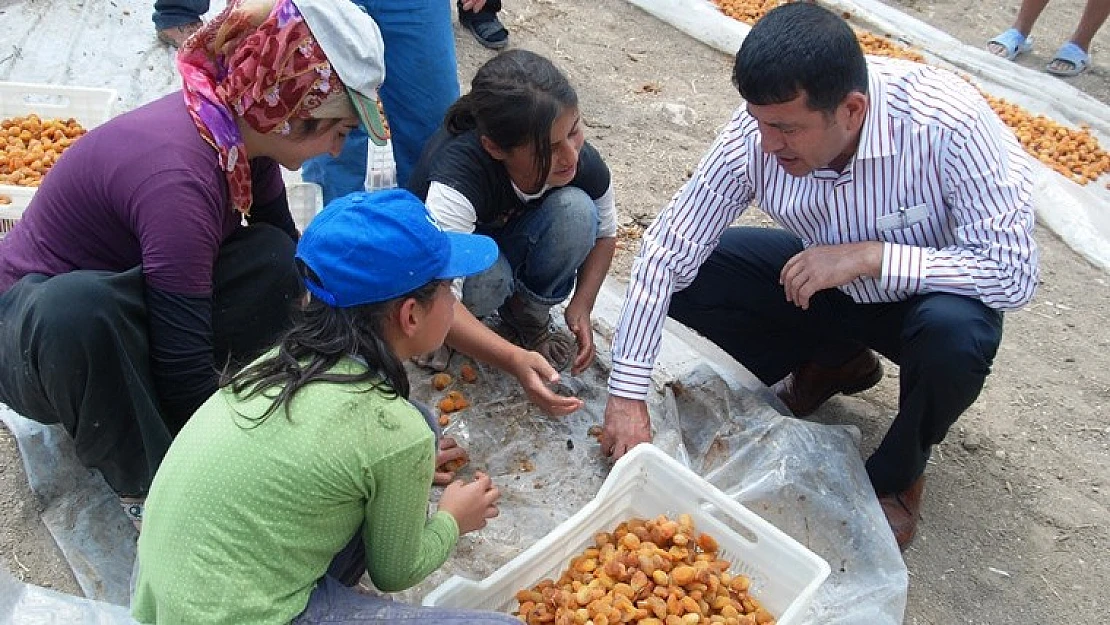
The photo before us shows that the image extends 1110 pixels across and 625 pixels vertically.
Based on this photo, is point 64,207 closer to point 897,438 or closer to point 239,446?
point 239,446

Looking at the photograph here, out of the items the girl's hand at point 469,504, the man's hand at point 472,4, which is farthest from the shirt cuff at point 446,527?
the man's hand at point 472,4

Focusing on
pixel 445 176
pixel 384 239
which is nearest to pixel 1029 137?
pixel 445 176

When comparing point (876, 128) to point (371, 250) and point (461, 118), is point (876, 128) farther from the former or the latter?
point (371, 250)

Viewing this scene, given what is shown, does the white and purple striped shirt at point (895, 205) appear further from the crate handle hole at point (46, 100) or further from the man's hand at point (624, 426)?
the crate handle hole at point (46, 100)

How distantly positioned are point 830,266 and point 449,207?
34.8 inches

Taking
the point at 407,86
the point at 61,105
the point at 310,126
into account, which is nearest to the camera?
the point at 310,126

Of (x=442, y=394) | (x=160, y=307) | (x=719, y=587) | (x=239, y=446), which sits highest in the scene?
(x=239, y=446)

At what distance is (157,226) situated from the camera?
5.83ft

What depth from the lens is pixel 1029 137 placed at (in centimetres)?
408

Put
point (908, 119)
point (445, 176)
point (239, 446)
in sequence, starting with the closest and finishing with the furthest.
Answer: point (239, 446) → point (908, 119) → point (445, 176)

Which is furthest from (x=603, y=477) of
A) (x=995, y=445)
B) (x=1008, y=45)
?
(x=1008, y=45)

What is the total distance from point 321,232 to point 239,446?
345mm

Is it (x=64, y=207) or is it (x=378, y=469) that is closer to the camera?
(x=378, y=469)

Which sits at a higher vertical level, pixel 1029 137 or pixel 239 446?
pixel 239 446
